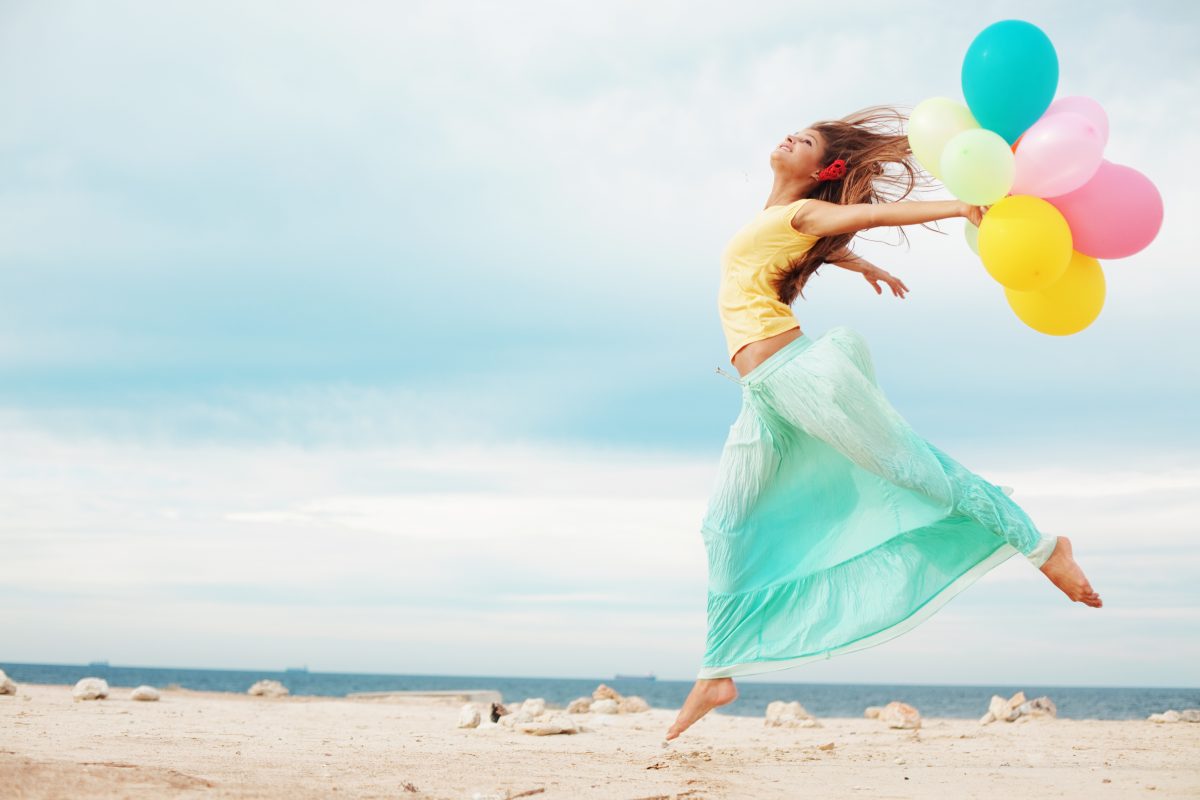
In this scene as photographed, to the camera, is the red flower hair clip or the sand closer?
the sand

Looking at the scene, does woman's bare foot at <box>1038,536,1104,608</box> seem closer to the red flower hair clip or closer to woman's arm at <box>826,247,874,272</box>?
woman's arm at <box>826,247,874,272</box>

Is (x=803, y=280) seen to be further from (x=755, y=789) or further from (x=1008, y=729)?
(x=1008, y=729)

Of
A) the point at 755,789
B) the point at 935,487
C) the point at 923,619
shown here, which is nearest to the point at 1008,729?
the point at 923,619

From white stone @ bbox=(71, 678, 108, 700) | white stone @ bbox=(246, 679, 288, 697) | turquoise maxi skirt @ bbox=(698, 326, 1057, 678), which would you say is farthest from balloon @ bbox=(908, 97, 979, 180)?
white stone @ bbox=(246, 679, 288, 697)

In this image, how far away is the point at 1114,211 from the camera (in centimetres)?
409

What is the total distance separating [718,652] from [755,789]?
3.25ft

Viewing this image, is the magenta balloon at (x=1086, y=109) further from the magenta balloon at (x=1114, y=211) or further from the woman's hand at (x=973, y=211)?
the woman's hand at (x=973, y=211)

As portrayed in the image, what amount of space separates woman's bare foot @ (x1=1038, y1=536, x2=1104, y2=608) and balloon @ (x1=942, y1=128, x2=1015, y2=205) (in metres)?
1.53

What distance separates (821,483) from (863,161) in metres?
1.62

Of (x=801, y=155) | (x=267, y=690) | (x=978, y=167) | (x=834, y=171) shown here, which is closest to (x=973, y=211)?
(x=978, y=167)

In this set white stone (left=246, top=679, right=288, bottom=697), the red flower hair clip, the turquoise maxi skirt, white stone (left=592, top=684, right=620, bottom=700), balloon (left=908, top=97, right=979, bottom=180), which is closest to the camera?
balloon (left=908, top=97, right=979, bottom=180)

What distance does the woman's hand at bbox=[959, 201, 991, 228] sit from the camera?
164 inches

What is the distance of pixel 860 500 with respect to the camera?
16.0 ft

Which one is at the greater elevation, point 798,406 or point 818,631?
point 798,406
